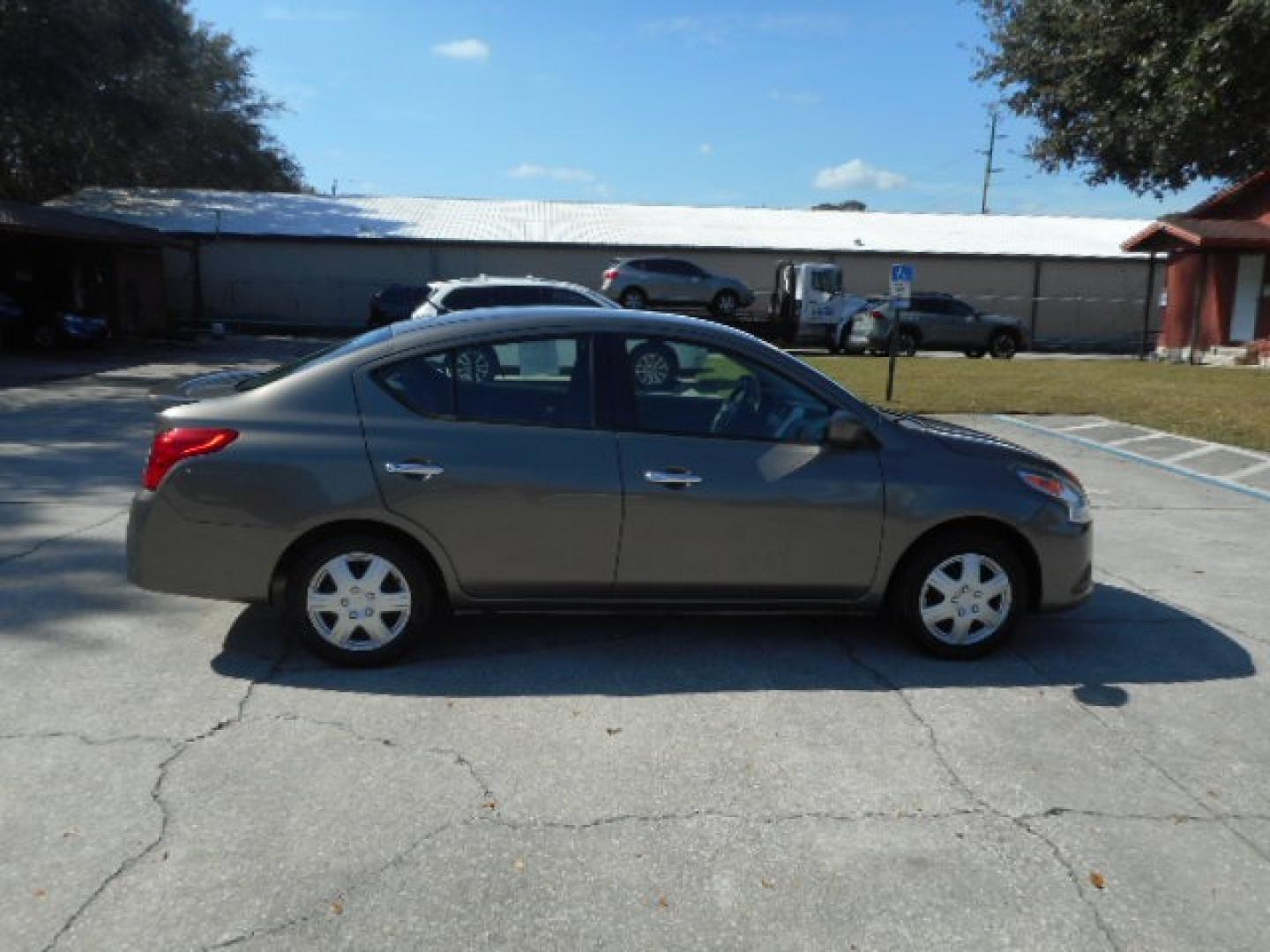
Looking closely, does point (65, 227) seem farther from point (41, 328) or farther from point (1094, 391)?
point (1094, 391)

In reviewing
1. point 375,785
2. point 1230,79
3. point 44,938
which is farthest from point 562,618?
point 1230,79

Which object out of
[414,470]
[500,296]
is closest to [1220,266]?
[500,296]

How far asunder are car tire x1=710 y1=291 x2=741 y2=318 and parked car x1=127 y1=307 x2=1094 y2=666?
2320 centimetres

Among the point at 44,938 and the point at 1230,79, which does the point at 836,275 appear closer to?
the point at 1230,79

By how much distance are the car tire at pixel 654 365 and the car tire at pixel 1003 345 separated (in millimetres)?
24499

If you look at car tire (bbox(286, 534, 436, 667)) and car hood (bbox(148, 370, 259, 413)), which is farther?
car hood (bbox(148, 370, 259, 413))

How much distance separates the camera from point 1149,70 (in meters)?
12.8

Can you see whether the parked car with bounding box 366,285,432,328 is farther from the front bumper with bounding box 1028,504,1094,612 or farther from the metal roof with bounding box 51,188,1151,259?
the front bumper with bounding box 1028,504,1094,612

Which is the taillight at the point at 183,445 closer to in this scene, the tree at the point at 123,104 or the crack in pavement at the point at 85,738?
the crack in pavement at the point at 85,738

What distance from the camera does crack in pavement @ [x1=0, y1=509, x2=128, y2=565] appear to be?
19.4ft

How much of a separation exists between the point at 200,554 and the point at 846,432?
9.51 feet

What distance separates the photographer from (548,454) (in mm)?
4301

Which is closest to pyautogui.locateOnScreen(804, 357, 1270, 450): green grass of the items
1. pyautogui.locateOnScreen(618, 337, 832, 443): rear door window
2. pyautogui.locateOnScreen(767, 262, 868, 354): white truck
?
pyautogui.locateOnScreen(767, 262, 868, 354): white truck

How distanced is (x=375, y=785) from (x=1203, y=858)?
2692mm
